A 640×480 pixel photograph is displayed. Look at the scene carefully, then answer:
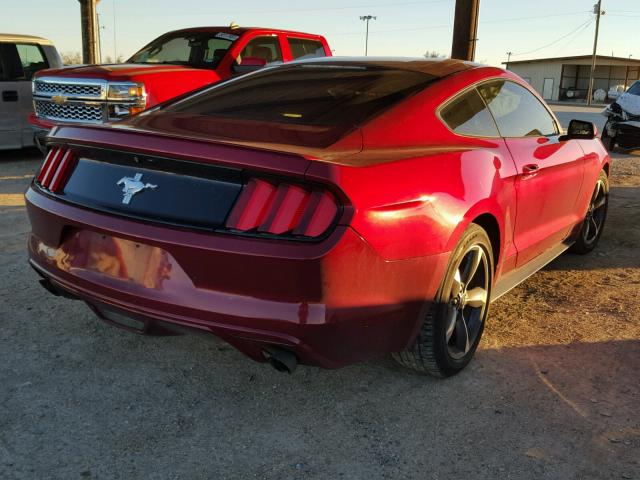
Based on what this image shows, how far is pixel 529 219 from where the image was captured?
12.1 feet

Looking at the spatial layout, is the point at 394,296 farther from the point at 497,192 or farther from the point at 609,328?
the point at 609,328

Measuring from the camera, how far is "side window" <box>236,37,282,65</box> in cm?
847

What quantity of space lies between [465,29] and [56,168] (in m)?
6.94

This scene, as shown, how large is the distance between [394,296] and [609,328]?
1.94 meters

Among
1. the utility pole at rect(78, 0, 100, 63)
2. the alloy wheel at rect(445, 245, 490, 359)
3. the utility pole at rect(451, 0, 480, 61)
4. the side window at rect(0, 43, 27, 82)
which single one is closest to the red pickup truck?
the side window at rect(0, 43, 27, 82)

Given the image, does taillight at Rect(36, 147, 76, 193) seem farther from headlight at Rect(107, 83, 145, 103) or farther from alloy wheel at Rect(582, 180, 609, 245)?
headlight at Rect(107, 83, 145, 103)

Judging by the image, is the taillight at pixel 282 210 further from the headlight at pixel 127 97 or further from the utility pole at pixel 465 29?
the utility pole at pixel 465 29

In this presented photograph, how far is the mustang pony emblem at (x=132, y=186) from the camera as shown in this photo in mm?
2557

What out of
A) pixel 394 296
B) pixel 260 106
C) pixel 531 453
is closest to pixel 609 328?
pixel 531 453

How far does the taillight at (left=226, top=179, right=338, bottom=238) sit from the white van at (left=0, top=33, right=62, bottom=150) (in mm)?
8108

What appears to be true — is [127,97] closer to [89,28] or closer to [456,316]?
[456,316]

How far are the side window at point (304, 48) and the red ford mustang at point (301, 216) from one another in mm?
5864

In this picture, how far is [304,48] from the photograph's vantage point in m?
9.24

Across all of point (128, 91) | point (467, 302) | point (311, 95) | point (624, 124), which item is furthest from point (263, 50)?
point (624, 124)
